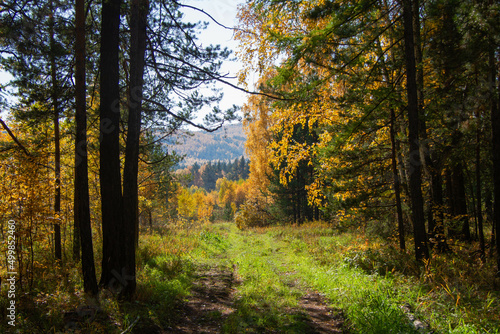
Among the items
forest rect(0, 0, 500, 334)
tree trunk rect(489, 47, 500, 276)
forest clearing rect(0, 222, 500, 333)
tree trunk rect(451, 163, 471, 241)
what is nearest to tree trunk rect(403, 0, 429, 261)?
forest rect(0, 0, 500, 334)

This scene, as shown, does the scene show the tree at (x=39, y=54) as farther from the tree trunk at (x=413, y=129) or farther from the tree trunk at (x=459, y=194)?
the tree trunk at (x=459, y=194)

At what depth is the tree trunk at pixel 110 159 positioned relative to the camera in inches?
207

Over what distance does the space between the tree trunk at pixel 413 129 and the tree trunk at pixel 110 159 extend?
595cm

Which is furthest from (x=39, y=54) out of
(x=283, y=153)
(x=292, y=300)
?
(x=292, y=300)

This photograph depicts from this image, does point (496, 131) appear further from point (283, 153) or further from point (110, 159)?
point (110, 159)

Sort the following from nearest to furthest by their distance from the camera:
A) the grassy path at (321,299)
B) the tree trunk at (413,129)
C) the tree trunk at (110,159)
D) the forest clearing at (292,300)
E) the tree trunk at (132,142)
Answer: the forest clearing at (292,300), the grassy path at (321,299), the tree trunk at (110,159), the tree trunk at (132,142), the tree trunk at (413,129)

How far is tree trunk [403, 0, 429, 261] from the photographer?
19.0 feet

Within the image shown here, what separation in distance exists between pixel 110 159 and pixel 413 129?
6.29m

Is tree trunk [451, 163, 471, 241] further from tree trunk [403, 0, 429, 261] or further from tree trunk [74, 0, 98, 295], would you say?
tree trunk [74, 0, 98, 295]

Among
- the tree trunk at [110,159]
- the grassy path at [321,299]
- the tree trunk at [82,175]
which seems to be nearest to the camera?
the grassy path at [321,299]

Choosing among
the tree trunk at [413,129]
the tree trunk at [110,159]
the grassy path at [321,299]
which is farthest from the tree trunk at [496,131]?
the tree trunk at [110,159]

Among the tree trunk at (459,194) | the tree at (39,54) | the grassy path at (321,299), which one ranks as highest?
the tree at (39,54)

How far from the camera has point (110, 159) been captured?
5.28 meters

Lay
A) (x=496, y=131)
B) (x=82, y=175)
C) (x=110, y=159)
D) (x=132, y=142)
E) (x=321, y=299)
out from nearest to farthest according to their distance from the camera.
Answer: (x=82, y=175) < (x=110, y=159) < (x=496, y=131) < (x=132, y=142) < (x=321, y=299)
